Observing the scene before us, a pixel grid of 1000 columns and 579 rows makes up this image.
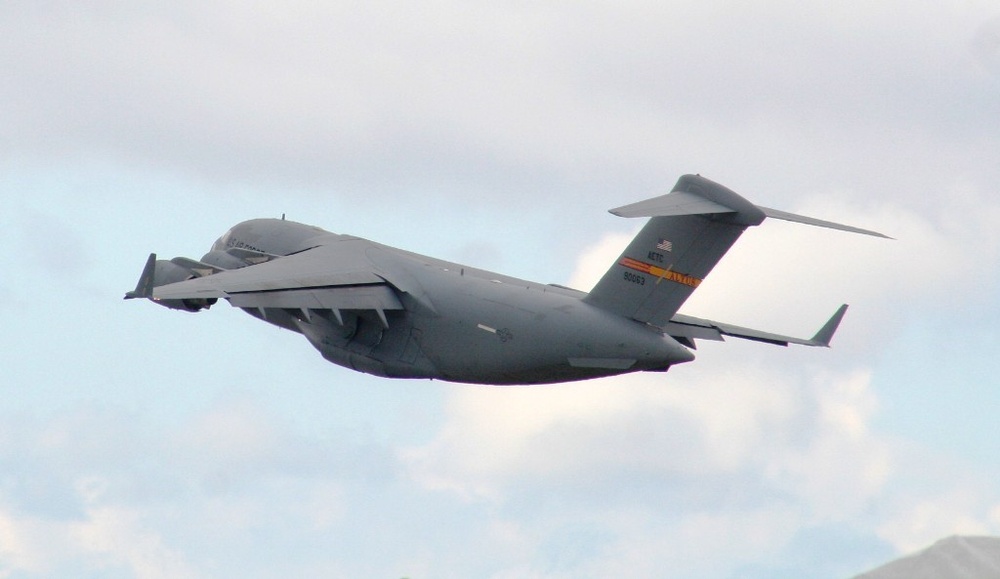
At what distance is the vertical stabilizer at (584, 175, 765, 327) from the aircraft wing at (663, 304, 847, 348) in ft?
7.84

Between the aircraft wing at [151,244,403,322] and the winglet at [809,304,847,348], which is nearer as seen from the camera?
the aircraft wing at [151,244,403,322]

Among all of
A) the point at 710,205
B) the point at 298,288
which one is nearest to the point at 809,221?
the point at 710,205

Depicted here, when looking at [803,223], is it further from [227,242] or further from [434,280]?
[227,242]

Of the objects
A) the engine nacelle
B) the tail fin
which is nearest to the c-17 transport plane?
the tail fin

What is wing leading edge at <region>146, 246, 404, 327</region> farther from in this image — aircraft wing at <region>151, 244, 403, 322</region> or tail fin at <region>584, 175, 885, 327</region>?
tail fin at <region>584, 175, 885, 327</region>

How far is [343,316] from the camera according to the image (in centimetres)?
3133

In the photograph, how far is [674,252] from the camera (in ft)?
94.3

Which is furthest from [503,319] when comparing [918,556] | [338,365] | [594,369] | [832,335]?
[918,556]

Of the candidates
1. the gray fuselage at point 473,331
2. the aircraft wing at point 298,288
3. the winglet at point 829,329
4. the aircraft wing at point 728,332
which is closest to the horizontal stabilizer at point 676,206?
the gray fuselage at point 473,331

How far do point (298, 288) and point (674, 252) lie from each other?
6413 millimetres

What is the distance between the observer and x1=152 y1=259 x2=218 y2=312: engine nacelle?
32625mm

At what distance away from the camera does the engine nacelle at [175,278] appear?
32.6 m

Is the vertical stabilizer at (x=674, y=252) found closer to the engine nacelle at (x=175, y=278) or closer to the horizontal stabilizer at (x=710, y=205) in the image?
the horizontal stabilizer at (x=710, y=205)

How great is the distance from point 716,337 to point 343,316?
22.4 feet
